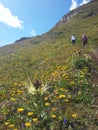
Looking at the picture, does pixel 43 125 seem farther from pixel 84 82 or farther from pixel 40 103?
pixel 84 82

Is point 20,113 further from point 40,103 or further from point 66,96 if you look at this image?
point 66,96

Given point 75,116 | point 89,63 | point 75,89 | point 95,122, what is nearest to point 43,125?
point 75,116

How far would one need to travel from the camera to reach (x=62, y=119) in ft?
28.8

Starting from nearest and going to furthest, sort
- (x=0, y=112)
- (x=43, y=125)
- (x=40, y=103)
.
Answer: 1. (x=43, y=125)
2. (x=40, y=103)
3. (x=0, y=112)

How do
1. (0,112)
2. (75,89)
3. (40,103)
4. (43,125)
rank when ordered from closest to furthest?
(43,125) < (40,103) < (0,112) < (75,89)

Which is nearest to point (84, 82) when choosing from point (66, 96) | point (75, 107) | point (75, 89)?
point (75, 89)

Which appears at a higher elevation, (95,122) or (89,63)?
(89,63)

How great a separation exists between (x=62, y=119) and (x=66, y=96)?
2108 mm

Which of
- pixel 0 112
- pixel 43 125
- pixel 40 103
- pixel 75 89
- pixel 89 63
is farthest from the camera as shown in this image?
pixel 89 63

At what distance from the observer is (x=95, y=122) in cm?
885

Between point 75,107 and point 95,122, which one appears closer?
point 95,122

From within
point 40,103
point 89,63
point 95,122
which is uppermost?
point 89,63

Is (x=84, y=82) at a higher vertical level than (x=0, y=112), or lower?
higher

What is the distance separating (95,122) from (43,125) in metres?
1.59
